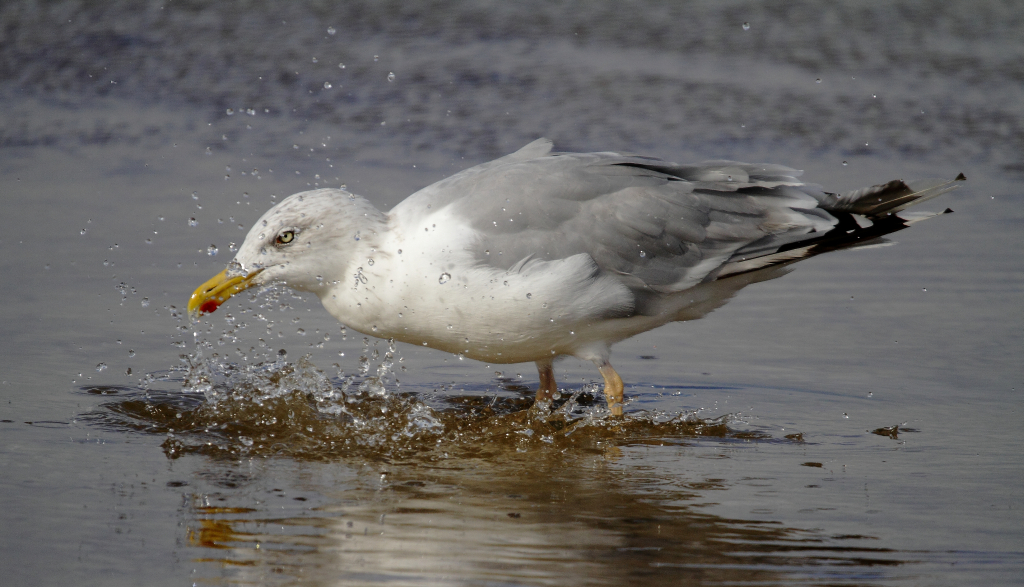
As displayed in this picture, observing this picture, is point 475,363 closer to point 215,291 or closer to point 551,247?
point 551,247

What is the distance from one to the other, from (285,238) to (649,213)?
1.44m

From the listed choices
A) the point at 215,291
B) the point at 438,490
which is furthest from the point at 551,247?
the point at 215,291

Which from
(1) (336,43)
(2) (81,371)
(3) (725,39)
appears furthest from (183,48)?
(2) (81,371)

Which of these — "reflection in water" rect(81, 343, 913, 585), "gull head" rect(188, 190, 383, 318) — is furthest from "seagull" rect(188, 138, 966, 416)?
"reflection in water" rect(81, 343, 913, 585)

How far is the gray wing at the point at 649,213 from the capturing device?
4.48 metres

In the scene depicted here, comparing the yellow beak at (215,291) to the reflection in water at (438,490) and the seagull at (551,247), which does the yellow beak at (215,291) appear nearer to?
the seagull at (551,247)

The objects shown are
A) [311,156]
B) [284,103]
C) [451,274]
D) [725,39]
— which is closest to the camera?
[451,274]

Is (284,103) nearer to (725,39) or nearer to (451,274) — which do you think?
(725,39)

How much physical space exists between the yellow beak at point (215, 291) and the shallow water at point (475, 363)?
379 mm

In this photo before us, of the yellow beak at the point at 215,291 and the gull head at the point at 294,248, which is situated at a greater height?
the gull head at the point at 294,248

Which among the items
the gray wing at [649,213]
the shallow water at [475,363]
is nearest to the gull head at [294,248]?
the gray wing at [649,213]

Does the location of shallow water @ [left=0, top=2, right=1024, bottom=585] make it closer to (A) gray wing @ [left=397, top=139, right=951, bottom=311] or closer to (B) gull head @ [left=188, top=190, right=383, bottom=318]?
(B) gull head @ [left=188, top=190, right=383, bottom=318]

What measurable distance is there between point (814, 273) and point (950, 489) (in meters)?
2.77

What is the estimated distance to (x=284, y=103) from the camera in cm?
916
